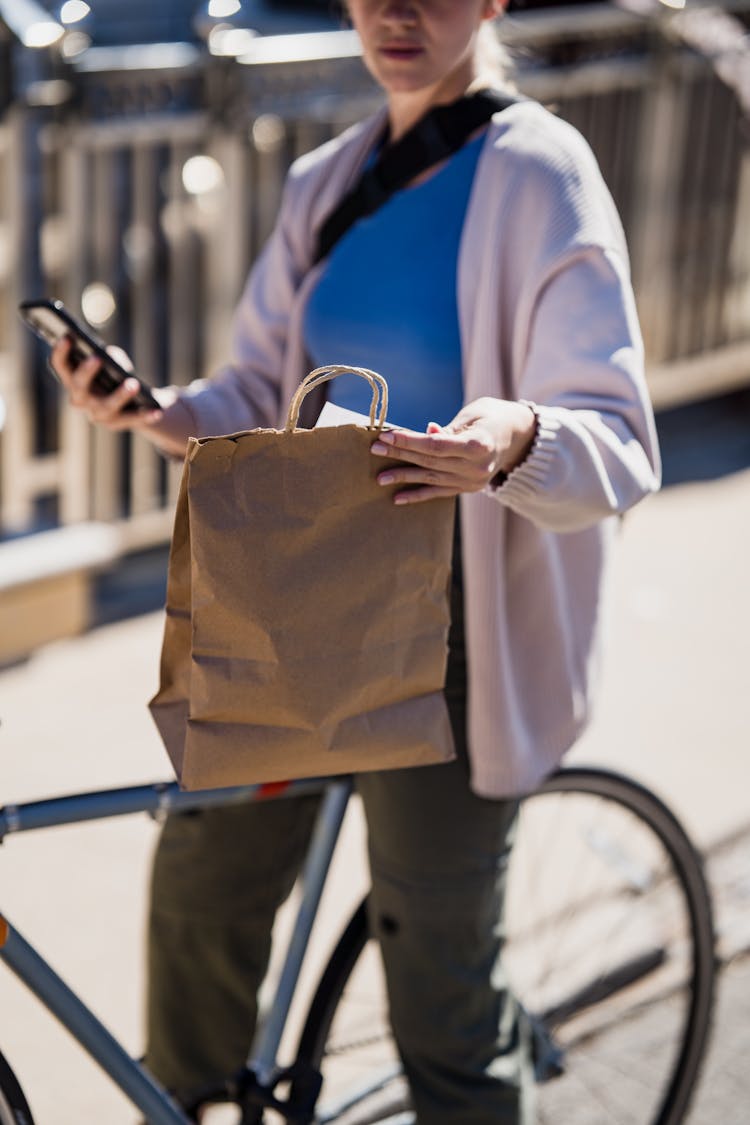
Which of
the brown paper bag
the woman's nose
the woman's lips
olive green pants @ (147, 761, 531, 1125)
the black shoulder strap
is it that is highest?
the woman's nose

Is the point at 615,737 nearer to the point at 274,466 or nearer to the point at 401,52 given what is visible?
the point at 401,52

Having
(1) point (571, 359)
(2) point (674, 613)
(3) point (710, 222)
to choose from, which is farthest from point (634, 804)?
(3) point (710, 222)

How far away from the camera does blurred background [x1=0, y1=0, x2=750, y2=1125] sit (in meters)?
3.63

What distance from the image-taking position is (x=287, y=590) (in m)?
1.73

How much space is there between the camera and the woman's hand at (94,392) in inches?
84.1

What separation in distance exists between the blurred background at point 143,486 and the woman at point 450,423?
0.96 meters

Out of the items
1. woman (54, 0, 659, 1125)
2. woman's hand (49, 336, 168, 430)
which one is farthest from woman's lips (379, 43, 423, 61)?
woman's hand (49, 336, 168, 430)

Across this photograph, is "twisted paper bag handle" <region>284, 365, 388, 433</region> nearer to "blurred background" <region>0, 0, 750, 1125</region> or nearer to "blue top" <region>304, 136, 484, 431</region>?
"blue top" <region>304, 136, 484, 431</region>

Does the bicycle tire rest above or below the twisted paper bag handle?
below

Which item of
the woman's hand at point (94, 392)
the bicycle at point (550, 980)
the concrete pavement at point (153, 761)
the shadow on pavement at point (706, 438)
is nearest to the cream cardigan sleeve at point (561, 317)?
the woman's hand at point (94, 392)

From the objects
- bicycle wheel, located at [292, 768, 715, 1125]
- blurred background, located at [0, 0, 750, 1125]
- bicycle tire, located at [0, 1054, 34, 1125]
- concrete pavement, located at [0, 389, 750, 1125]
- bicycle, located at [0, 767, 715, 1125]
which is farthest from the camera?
blurred background, located at [0, 0, 750, 1125]

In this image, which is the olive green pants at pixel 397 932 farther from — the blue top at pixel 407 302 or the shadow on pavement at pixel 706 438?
the shadow on pavement at pixel 706 438

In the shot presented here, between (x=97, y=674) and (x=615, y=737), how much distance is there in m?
1.38

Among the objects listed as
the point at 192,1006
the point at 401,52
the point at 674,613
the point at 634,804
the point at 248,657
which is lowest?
the point at 674,613
